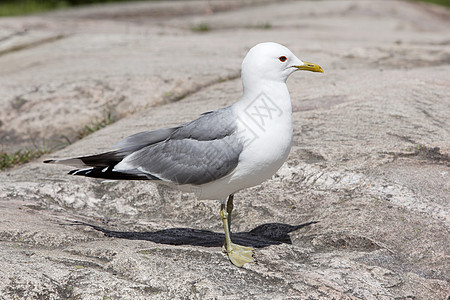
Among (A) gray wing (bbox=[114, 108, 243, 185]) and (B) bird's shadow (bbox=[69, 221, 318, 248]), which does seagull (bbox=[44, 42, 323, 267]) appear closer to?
(A) gray wing (bbox=[114, 108, 243, 185])

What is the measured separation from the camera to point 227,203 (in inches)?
148

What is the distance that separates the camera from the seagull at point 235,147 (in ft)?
10.9

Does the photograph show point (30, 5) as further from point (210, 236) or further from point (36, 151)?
point (210, 236)

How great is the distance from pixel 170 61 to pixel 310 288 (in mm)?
5173

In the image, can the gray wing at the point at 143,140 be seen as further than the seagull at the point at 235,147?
Yes

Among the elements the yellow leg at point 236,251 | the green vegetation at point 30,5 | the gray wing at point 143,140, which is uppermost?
the gray wing at point 143,140

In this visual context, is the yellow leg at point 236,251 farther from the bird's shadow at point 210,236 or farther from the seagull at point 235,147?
the bird's shadow at point 210,236

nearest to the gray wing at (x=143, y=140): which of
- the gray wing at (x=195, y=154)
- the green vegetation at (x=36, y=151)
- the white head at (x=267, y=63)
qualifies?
the gray wing at (x=195, y=154)

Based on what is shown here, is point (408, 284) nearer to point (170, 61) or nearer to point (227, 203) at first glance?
point (227, 203)

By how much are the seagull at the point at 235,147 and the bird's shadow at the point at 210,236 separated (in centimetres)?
27

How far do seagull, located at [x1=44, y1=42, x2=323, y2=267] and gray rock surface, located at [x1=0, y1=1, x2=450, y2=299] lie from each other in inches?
15.2

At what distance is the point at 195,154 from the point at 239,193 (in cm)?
99

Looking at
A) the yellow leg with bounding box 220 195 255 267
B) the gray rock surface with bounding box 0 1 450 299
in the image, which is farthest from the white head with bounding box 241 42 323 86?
the gray rock surface with bounding box 0 1 450 299

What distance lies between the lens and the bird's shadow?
376 cm
